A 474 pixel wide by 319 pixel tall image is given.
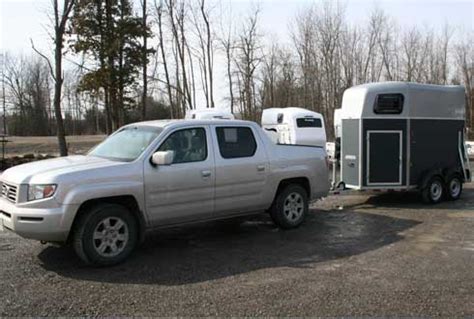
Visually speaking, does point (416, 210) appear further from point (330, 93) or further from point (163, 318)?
point (330, 93)

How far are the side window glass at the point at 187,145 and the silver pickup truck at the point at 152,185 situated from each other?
0.05 ft

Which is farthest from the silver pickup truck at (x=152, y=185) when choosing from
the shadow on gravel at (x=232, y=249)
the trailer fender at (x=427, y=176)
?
the trailer fender at (x=427, y=176)

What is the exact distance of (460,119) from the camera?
12523 mm

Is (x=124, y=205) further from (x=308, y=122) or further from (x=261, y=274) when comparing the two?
(x=308, y=122)

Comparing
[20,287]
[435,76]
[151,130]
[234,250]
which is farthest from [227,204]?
[435,76]

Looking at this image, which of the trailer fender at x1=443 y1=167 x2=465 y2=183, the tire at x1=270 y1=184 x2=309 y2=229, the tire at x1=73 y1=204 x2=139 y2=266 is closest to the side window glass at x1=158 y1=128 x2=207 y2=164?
the tire at x1=73 y1=204 x2=139 y2=266

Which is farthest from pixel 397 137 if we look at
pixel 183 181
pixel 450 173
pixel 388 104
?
pixel 183 181

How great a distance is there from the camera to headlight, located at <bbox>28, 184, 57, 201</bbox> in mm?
6344

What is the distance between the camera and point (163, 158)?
22.8 ft

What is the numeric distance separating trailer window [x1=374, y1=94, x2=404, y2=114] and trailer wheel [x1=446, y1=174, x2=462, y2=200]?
2118mm

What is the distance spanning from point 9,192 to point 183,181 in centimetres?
221

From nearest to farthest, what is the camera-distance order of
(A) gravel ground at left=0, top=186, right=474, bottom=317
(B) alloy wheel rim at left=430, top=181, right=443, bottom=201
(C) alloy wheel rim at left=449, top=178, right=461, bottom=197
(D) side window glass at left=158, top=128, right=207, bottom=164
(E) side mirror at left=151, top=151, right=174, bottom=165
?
(A) gravel ground at left=0, top=186, right=474, bottom=317 < (E) side mirror at left=151, top=151, right=174, bottom=165 < (D) side window glass at left=158, top=128, right=207, bottom=164 < (B) alloy wheel rim at left=430, top=181, right=443, bottom=201 < (C) alloy wheel rim at left=449, top=178, right=461, bottom=197

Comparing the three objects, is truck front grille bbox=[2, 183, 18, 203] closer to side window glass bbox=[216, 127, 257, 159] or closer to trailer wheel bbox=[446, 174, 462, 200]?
side window glass bbox=[216, 127, 257, 159]

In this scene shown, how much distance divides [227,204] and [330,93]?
35.9m
